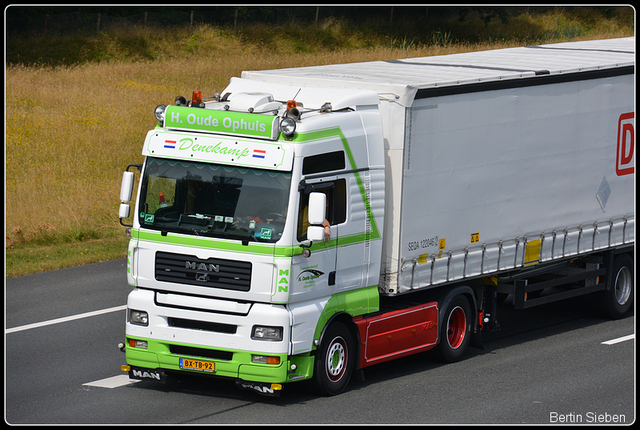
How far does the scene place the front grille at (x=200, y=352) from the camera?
9.48 metres

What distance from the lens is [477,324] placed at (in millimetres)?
11898

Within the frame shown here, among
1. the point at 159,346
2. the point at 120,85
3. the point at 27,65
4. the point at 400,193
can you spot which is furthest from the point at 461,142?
the point at 27,65

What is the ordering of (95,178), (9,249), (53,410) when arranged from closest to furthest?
(53,410)
(9,249)
(95,178)

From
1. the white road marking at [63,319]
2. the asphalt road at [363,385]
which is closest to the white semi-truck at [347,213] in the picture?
the asphalt road at [363,385]

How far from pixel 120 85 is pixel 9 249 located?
15.6 meters

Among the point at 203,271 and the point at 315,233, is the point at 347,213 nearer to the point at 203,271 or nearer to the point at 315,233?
the point at 315,233

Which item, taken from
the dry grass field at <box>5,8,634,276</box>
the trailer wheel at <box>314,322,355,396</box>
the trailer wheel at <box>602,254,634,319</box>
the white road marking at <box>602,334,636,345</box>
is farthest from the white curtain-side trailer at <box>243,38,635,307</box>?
the dry grass field at <box>5,8,634,276</box>

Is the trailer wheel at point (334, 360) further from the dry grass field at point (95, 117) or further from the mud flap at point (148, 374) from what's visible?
the dry grass field at point (95, 117)

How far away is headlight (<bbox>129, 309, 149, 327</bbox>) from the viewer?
9742 millimetres

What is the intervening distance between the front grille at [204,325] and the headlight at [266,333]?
241mm

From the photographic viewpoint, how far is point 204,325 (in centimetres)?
953

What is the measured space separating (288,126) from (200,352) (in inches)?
103

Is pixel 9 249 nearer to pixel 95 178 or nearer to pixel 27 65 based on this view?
pixel 95 178

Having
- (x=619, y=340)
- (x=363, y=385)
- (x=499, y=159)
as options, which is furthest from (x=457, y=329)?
(x=619, y=340)
